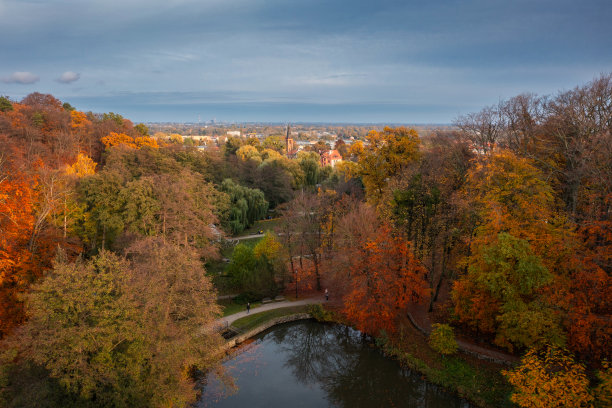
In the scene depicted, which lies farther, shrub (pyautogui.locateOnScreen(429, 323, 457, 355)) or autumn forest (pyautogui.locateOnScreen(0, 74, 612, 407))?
shrub (pyautogui.locateOnScreen(429, 323, 457, 355))

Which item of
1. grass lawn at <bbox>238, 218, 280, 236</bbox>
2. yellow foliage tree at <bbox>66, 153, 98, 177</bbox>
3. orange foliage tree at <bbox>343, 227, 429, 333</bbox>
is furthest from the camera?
grass lawn at <bbox>238, 218, 280, 236</bbox>

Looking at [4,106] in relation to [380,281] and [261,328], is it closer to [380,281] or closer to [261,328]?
[261,328]

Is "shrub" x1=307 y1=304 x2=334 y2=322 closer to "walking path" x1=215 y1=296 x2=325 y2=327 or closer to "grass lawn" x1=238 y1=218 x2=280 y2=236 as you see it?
"walking path" x1=215 y1=296 x2=325 y2=327

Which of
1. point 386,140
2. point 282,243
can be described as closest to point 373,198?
point 386,140

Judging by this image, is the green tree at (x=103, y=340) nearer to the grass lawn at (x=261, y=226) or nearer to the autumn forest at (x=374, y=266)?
the autumn forest at (x=374, y=266)

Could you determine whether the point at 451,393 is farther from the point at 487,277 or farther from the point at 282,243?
the point at 282,243

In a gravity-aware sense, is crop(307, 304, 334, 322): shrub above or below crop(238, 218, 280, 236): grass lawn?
below

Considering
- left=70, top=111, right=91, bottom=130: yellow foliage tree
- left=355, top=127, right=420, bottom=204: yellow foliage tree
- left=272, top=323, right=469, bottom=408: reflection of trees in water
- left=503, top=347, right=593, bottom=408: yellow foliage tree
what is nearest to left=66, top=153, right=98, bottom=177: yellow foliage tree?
left=70, top=111, right=91, bottom=130: yellow foliage tree
